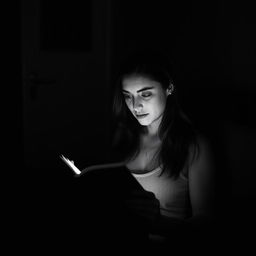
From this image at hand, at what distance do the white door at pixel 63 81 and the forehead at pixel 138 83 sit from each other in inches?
69.8

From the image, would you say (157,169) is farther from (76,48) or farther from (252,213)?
(76,48)

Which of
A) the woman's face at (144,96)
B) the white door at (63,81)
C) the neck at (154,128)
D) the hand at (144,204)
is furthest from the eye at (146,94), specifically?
the white door at (63,81)

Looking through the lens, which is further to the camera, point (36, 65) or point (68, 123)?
point (68, 123)

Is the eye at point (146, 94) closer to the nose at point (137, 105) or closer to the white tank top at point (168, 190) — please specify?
the nose at point (137, 105)

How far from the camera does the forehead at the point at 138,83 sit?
1271 millimetres

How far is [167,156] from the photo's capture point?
1254 millimetres

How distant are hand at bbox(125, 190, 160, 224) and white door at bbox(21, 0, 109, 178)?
1932mm

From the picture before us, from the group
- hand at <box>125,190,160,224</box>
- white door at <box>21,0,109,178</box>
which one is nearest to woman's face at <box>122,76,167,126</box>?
hand at <box>125,190,160,224</box>

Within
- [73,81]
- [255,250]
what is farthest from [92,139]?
[255,250]

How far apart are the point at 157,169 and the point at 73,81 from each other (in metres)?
2.02

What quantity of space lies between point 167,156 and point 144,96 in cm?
20

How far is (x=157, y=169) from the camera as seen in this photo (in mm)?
1267

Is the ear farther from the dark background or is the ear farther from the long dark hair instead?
the dark background

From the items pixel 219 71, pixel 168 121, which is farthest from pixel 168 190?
pixel 219 71
